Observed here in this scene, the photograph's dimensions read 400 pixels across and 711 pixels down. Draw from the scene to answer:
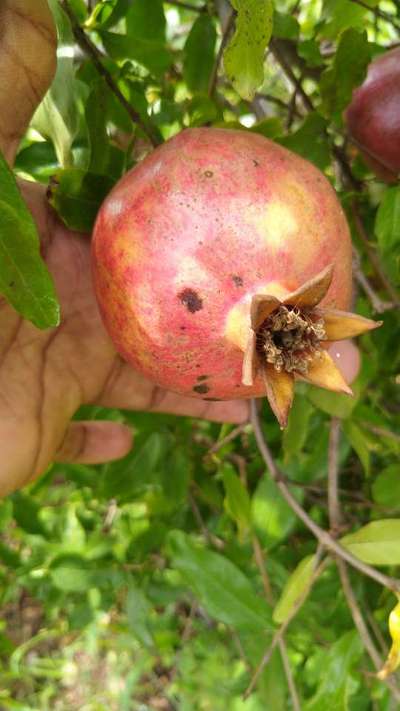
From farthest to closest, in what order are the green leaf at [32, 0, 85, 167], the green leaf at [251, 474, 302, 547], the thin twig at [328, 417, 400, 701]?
the green leaf at [251, 474, 302, 547] < the thin twig at [328, 417, 400, 701] < the green leaf at [32, 0, 85, 167]

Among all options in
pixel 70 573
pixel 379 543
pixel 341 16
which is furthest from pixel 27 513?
pixel 341 16

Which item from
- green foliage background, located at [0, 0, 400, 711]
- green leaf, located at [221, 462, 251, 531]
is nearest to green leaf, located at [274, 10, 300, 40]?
green foliage background, located at [0, 0, 400, 711]

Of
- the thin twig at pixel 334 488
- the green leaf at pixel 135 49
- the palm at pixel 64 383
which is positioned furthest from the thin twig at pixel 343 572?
the green leaf at pixel 135 49

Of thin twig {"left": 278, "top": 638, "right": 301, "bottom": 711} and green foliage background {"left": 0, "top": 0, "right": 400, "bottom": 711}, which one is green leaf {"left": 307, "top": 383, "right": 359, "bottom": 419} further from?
thin twig {"left": 278, "top": 638, "right": 301, "bottom": 711}

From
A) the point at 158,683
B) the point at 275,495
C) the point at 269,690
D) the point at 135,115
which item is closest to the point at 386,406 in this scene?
the point at 275,495

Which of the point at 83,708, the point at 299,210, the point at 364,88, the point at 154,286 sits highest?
the point at 364,88

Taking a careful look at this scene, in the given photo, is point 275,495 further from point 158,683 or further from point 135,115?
point 158,683

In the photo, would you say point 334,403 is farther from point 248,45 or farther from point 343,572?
point 248,45
